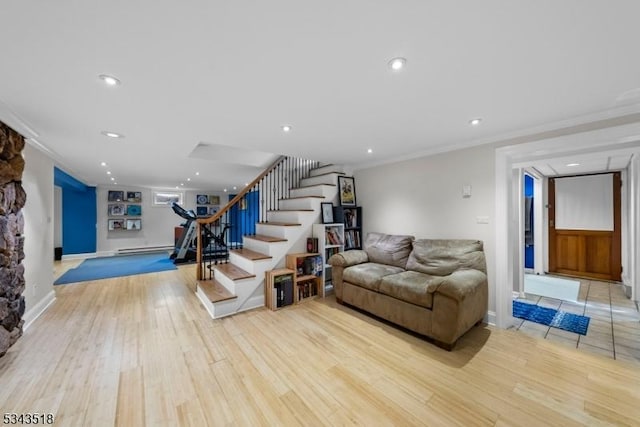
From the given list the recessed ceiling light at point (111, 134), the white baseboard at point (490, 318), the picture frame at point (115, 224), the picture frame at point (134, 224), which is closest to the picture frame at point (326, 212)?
the white baseboard at point (490, 318)

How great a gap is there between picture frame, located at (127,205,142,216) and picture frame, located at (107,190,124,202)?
333 mm

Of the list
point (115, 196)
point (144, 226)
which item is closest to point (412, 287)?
point (144, 226)

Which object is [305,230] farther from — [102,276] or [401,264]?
[102,276]

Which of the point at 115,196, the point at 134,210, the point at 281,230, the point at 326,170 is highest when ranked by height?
the point at 326,170

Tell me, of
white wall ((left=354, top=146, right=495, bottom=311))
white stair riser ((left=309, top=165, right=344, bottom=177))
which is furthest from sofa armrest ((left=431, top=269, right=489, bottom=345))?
white stair riser ((left=309, top=165, right=344, bottom=177))

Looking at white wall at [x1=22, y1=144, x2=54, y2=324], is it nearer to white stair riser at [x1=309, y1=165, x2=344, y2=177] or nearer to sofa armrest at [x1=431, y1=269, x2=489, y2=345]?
white stair riser at [x1=309, y1=165, x2=344, y2=177]

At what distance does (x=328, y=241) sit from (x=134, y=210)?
7.62 metres

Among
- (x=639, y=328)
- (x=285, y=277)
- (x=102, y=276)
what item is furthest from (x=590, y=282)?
(x=102, y=276)

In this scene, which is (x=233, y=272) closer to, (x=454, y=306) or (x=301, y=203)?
(x=301, y=203)

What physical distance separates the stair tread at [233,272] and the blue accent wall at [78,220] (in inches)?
230

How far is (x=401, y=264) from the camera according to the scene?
11.3 feet

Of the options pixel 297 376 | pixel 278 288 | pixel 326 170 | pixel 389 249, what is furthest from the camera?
pixel 326 170

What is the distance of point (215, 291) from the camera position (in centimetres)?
344

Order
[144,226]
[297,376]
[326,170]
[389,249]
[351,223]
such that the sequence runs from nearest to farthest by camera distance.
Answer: [297,376]
[389,249]
[351,223]
[326,170]
[144,226]
